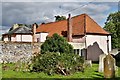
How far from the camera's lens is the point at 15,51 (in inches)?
1033

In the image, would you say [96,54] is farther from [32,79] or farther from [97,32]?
[32,79]

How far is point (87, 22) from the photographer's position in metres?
34.5

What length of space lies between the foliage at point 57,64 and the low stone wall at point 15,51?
345 inches

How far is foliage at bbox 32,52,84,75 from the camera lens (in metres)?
16.4

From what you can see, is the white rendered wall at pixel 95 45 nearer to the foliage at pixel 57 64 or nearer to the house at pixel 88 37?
the house at pixel 88 37

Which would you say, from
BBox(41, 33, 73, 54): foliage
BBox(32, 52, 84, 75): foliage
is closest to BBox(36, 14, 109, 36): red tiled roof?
BBox(41, 33, 73, 54): foliage

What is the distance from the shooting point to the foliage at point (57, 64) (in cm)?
1639

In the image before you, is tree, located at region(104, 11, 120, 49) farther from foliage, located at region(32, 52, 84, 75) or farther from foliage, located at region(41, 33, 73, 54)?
foliage, located at region(32, 52, 84, 75)

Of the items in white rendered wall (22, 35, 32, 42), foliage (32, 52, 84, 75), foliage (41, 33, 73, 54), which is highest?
white rendered wall (22, 35, 32, 42)

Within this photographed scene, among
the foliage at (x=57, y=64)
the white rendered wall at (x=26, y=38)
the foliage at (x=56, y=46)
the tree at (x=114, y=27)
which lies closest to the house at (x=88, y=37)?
the foliage at (x=56, y=46)

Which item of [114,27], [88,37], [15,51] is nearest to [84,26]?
[88,37]

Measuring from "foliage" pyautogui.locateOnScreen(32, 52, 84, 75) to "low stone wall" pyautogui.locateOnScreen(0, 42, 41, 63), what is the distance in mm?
8756

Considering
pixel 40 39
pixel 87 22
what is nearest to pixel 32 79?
pixel 87 22

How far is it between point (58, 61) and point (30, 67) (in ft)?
7.34
